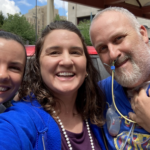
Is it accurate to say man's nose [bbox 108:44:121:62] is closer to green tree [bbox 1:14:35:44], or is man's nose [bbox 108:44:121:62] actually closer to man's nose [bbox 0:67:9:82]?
man's nose [bbox 0:67:9:82]

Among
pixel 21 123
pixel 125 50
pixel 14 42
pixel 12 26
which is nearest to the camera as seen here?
pixel 21 123

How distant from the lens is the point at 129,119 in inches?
56.9

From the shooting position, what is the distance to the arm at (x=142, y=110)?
4.10ft

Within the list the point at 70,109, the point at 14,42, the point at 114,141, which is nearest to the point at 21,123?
the point at 70,109

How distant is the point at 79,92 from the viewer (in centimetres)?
169

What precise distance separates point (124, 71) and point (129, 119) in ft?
1.46

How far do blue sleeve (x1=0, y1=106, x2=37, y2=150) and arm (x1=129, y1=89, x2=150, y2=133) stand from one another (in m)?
0.84

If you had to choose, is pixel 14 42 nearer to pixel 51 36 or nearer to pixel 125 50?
pixel 51 36

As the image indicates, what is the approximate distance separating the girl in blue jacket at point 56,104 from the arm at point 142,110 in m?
0.34

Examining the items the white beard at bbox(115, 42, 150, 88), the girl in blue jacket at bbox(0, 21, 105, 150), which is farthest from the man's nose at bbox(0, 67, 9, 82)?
the white beard at bbox(115, 42, 150, 88)

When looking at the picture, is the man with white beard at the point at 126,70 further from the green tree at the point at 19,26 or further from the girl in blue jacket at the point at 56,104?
the green tree at the point at 19,26

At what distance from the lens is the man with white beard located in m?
1.38

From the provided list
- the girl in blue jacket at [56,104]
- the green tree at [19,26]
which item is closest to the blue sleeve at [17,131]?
the girl in blue jacket at [56,104]

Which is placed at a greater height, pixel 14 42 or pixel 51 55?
pixel 14 42
